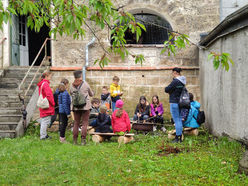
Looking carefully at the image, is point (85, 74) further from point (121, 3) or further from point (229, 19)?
point (229, 19)

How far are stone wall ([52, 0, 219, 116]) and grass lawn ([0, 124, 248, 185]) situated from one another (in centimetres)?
408

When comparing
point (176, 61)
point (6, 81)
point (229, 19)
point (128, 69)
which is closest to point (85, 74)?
point (128, 69)

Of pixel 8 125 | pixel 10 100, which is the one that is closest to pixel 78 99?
pixel 8 125

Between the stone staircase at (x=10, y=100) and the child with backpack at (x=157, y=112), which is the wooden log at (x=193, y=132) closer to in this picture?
the child with backpack at (x=157, y=112)

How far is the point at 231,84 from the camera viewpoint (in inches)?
229

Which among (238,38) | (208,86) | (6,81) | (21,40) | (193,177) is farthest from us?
(21,40)

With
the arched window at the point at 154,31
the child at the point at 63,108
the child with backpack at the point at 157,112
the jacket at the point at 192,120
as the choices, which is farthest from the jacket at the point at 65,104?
the arched window at the point at 154,31

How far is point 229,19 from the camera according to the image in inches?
221

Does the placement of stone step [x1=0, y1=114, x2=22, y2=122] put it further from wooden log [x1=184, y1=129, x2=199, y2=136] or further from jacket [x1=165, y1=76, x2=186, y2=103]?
wooden log [x1=184, y1=129, x2=199, y2=136]

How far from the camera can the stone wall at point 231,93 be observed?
514 centimetres

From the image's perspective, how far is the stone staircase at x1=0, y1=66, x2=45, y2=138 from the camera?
7.41 meters

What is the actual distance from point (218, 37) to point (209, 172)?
377 cm

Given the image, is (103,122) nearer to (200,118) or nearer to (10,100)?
(200,118)

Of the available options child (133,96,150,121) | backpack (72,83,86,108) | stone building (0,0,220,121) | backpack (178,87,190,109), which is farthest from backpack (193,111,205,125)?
backpack (72,83,86,108)
